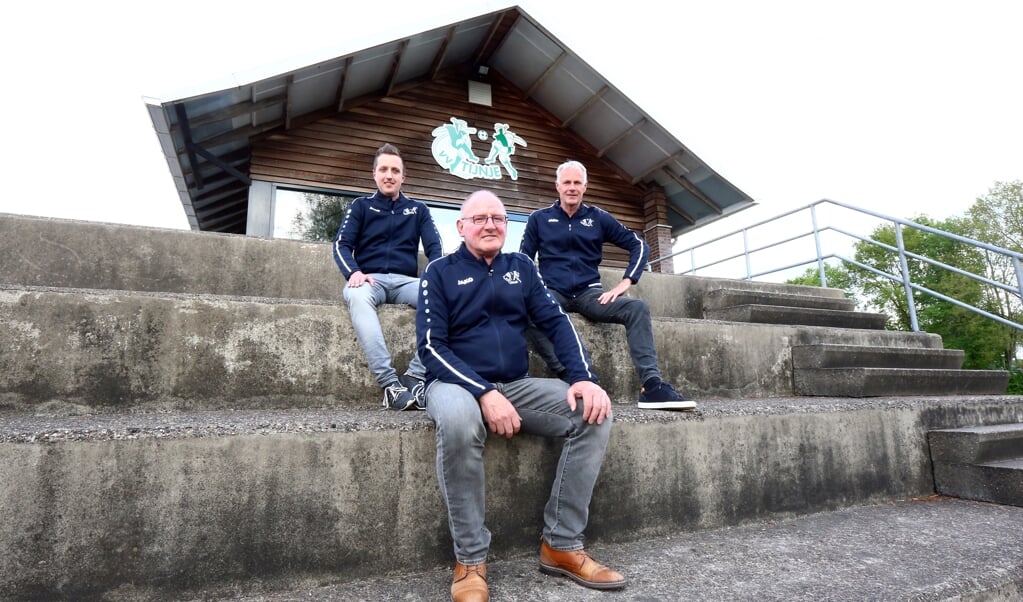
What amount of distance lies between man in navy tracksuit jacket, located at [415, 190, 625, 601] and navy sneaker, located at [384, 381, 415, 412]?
0.31 meters

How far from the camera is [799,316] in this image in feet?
15.4

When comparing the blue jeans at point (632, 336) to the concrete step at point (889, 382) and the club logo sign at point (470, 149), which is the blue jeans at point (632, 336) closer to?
the concrete step at point (889, 382)

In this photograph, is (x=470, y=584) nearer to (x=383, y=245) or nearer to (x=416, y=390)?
(x=416, y=390)

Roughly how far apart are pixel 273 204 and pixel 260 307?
500 cm

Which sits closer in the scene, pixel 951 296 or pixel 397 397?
pixel 397 397

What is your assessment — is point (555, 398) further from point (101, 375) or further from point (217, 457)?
point (101, 375)

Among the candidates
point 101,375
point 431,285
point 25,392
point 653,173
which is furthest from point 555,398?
point 653,173

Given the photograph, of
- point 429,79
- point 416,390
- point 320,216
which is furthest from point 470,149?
point 416,390

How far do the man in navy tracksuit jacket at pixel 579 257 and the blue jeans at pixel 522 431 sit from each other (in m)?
0.85

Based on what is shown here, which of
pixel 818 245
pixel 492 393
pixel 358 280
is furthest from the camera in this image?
pixel 818 245

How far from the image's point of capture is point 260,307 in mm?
2566

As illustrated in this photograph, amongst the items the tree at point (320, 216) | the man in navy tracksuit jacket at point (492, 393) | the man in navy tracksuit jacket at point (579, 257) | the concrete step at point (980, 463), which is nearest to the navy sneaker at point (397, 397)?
the man in navy tracksuit jacket at point (492, 393)

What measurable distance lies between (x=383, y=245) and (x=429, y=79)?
581 centimetres

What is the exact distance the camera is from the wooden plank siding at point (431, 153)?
7.32 metres
